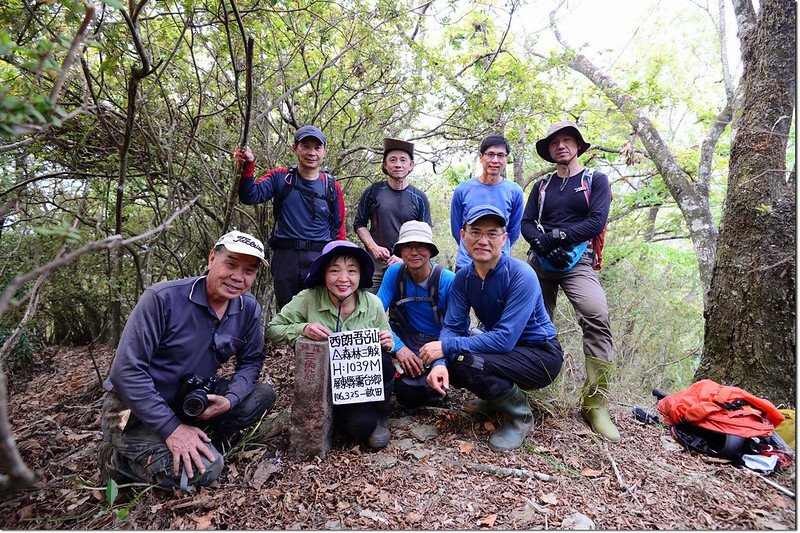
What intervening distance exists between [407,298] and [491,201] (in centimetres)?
135

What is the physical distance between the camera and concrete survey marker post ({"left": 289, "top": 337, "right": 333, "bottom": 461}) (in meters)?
3.16

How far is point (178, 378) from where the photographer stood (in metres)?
2.97

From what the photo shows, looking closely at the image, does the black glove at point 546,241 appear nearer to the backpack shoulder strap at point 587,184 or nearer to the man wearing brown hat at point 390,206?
the backpack shoulder strap at point 587,184

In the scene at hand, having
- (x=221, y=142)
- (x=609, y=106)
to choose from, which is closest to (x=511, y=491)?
(x=221, y=142)

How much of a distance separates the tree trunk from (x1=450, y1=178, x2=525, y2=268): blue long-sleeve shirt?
2081mm

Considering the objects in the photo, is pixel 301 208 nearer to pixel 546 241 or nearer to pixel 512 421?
pixel 546 241

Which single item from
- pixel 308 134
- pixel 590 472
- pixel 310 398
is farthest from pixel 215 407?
pixel 590 472

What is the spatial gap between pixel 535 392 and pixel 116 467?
3.33 metres

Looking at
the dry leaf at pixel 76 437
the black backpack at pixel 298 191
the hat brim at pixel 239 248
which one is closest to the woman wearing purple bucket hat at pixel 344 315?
the hat brim at pixel 239 248

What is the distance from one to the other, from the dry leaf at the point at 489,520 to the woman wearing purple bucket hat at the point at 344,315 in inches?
40.4

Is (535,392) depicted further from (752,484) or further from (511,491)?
(752,484)

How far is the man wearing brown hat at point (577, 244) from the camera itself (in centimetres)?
371

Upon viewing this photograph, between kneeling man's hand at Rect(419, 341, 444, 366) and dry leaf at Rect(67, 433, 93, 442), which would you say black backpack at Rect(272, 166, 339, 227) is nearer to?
kneeling man's hand at Rect(419, 341, 444, 366)

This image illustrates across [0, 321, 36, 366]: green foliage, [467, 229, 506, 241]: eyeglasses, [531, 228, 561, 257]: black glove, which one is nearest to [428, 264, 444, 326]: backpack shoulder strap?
[467, 229, 506, 241]: eyeglasses
